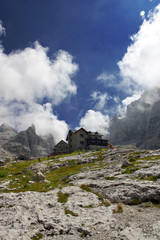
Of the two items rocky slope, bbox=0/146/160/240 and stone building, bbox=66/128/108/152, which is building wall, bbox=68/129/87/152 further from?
rocky slope, bbox=0/146/160/240

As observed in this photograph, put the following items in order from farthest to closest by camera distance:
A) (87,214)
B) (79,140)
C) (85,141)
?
(85,141) → (79,140) → (87,214)

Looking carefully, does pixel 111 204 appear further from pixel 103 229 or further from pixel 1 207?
pixel 1 207

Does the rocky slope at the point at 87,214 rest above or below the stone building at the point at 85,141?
below

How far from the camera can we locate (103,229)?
10.3m

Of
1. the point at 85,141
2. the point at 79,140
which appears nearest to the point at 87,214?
the point at 79,140

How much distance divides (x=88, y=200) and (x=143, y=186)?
5620 mm

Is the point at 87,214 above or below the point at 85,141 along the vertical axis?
below

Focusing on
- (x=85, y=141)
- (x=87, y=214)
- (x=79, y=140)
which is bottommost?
(x=87, y=214)

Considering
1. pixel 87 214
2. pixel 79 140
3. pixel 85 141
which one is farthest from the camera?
pixel 85 141

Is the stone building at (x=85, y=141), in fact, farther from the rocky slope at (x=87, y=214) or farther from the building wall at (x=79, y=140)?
the rocky slope at (x=87, y=214)

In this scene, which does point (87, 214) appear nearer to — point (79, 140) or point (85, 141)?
point (79, 140)

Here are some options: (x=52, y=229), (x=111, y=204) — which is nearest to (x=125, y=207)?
(x=111, y=204)

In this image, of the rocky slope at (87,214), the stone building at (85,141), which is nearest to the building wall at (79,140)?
the stone building at (85,141)

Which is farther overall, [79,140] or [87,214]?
[79,140]
